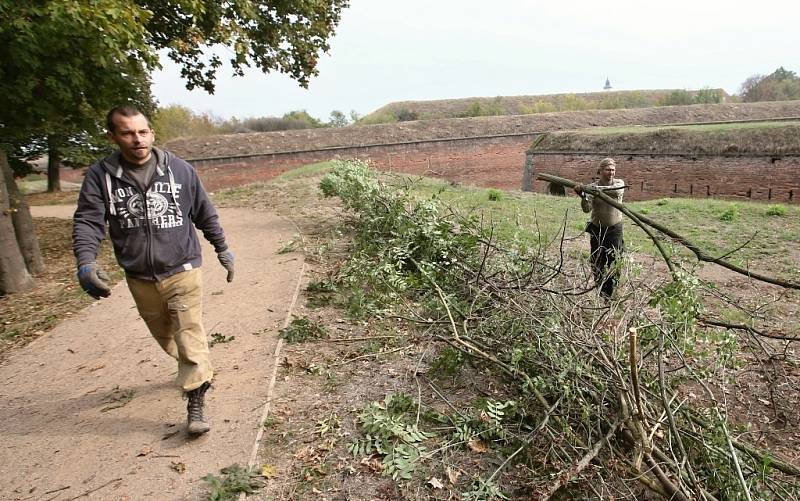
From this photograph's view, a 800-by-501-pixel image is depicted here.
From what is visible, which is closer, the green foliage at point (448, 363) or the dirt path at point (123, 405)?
the dirt path at point (123, 405)

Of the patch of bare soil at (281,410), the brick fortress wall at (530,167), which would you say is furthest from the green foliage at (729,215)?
the patch of bare soil at (281,410)

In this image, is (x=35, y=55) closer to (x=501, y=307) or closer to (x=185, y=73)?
(x=185, y=73)

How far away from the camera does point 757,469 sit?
254 cm

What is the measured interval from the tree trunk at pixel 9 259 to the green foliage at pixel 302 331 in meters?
4.63

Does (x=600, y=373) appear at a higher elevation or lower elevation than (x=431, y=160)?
lower

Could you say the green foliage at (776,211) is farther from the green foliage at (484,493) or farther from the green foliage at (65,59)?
the green foliage at (65,59)

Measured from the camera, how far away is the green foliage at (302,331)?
14.6 ft

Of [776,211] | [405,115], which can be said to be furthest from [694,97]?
[776,211]

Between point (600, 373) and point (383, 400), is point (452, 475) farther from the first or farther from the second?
point (600, 373)

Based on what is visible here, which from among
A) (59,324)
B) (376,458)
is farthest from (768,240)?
(59,324)

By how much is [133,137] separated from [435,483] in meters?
2.66

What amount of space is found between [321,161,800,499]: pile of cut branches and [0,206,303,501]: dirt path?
1379 millimetres

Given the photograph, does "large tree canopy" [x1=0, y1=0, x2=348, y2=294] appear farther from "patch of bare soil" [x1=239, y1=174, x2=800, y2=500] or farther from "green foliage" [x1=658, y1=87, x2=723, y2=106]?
"green foliage" [x1=658, y1=87, x2=723, y2=106]

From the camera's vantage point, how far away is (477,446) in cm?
289
